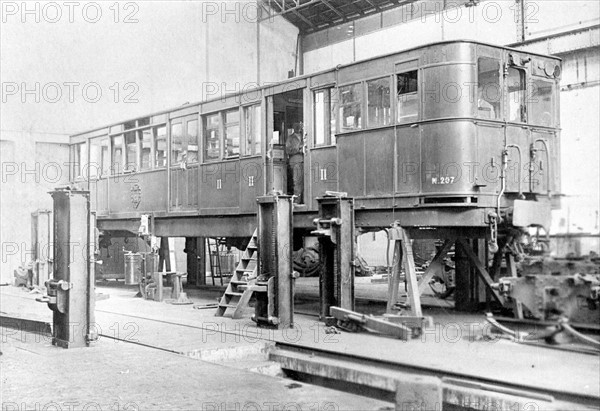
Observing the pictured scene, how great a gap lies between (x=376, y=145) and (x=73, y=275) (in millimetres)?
4207

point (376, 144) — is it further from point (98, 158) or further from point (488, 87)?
point (98, 158)

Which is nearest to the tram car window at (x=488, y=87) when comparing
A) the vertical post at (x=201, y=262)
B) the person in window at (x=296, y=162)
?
the person in window at (x=296, y=162)

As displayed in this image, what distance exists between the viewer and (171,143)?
12820mm

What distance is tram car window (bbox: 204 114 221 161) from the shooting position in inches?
459

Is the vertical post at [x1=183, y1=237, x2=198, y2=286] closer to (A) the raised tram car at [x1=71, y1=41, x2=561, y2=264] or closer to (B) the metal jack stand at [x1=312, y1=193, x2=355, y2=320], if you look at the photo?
(A) the raised tram car at [x1=71, y1=41, x2=561, y2=264]

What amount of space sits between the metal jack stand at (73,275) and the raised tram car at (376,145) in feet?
11.8

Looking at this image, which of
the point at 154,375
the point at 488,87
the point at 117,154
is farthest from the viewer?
the point at 117,154

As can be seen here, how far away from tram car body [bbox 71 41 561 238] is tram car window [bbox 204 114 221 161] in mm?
22

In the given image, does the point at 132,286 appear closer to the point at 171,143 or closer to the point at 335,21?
the point at 171,143

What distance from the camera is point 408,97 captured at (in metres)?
8.10

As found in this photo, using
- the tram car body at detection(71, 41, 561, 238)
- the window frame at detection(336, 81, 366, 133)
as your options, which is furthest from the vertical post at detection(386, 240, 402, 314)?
the window frame at detection(336, 81, 366, 133)

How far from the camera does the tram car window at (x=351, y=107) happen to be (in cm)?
872

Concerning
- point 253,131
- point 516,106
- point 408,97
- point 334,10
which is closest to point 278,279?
point 408,97

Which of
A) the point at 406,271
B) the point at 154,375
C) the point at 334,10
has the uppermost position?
the point at 334,10
